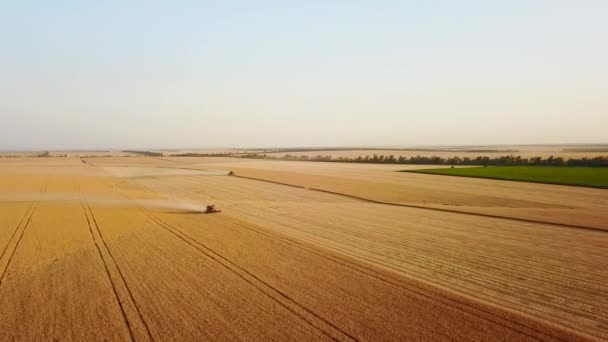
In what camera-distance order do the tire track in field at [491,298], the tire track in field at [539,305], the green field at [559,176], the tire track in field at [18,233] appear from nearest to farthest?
the tire track in field at [491,298]
the tire track in field at [539,305]
the tire track in field at [18,233]
the green field at [559,176]

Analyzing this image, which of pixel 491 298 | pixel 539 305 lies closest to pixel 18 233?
pixel 491 298

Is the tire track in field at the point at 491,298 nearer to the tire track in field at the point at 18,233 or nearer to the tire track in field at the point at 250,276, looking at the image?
the tire track in field at the point at 250,276

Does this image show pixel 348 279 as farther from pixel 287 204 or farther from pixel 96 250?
pixel 287 204

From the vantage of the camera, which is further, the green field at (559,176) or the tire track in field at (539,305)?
the green field at (559,176)

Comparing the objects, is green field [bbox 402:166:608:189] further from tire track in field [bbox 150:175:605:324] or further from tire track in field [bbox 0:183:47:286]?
tire track in field [bbox 0:183:47:286]

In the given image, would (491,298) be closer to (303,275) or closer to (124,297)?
(303,275)

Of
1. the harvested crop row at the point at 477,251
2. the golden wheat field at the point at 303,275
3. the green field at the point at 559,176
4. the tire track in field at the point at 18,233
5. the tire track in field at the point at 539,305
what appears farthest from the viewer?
the green field at the point at 559,176

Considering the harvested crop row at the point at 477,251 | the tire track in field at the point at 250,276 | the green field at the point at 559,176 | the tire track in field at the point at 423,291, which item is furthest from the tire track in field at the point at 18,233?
the green field at the point at 559,176

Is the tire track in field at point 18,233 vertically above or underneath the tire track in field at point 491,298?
underneath
